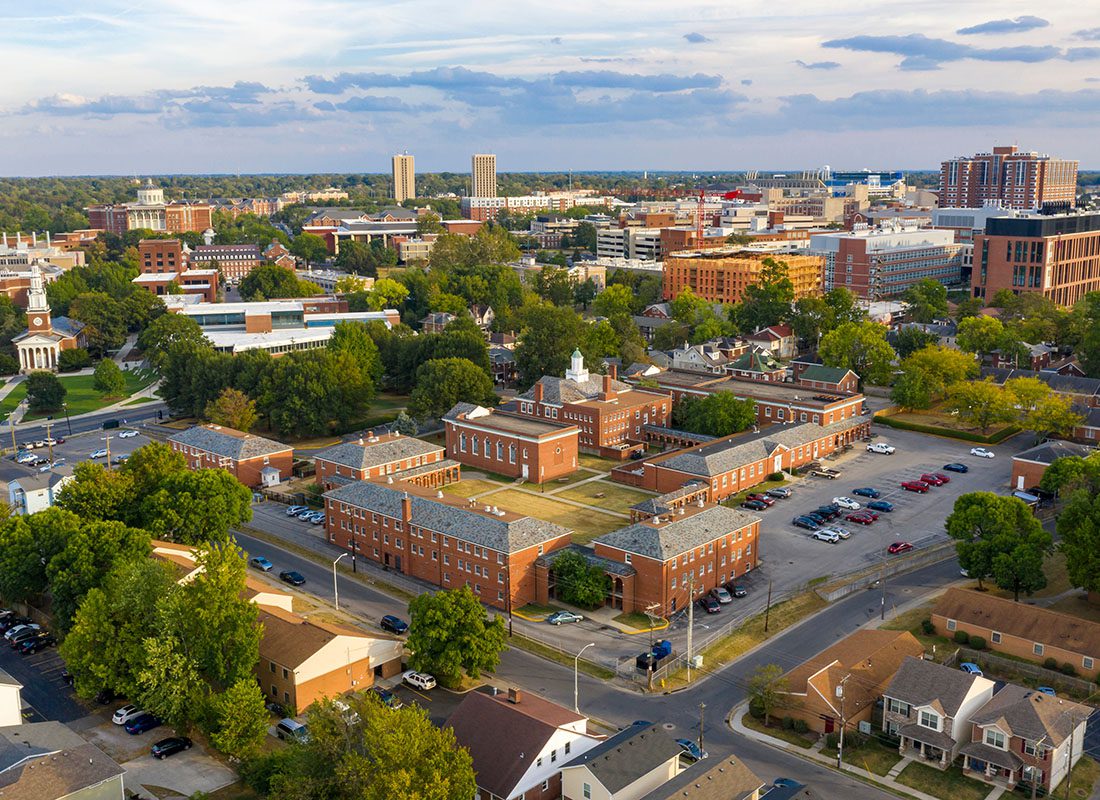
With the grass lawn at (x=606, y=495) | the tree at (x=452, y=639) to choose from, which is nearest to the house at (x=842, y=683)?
the tree at (x=452, y=639)

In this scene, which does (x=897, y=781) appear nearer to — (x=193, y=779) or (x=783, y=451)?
(x=193, y=779)

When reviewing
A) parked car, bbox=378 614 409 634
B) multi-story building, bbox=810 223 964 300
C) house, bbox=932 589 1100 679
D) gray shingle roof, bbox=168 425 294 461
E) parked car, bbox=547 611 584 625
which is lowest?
parked car, bbox=378 614 409 634

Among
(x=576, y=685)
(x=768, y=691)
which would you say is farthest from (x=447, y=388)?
(x=768, y=691)

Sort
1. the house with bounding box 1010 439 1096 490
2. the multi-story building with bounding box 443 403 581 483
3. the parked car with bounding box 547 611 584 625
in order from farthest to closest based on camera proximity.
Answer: the multi-story building with bounding box 443 403 581 483
the house with bounding box 1010 439 1096 490
the parked car with bounding box 547 611 584 625

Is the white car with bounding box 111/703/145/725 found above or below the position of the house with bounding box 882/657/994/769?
below

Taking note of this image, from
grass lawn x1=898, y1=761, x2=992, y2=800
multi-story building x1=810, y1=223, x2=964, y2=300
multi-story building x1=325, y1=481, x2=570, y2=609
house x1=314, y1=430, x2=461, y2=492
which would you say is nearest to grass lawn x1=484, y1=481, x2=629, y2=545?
house x1=314, y1=430, x2=461, y2=492

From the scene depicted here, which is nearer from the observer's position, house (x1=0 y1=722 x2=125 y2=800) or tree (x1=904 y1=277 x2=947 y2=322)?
house (x1=0 y1=722 x2=125 y2=800)

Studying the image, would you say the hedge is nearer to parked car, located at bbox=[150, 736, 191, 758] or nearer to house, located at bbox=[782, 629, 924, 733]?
house, located at bbox=[782, 629, 924, 733]

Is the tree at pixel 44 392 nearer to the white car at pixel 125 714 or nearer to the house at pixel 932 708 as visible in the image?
the white car at pixel 125 714
